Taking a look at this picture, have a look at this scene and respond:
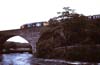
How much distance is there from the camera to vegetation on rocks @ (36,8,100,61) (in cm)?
2964

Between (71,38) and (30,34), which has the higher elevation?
(71,38)

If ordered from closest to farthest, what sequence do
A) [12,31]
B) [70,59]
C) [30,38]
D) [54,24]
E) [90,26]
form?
[70,59] < [90,26] < [54,24] < [30,38] < [12,31]

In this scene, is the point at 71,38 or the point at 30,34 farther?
the point at 30,34

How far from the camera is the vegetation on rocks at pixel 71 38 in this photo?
29641 millimetres

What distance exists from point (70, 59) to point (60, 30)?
869 cm

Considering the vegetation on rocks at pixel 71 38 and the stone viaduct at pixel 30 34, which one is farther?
the stone viaduct at pixel 30 34

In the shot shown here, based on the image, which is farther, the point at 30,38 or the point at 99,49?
the point at 30,38

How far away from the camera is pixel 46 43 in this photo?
3966 centimetres

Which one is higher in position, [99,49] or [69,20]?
[69,20]

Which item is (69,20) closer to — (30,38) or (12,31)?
(30,38)

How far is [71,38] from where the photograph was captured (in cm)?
3584

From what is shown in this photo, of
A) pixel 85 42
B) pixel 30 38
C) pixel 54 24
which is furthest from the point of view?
pixel 30 38

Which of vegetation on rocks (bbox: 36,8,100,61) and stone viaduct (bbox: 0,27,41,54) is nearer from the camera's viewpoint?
vegetation on rocks (bbox: 36,8,100,61)

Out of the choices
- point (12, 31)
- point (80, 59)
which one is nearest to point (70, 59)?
point (80, 59)
